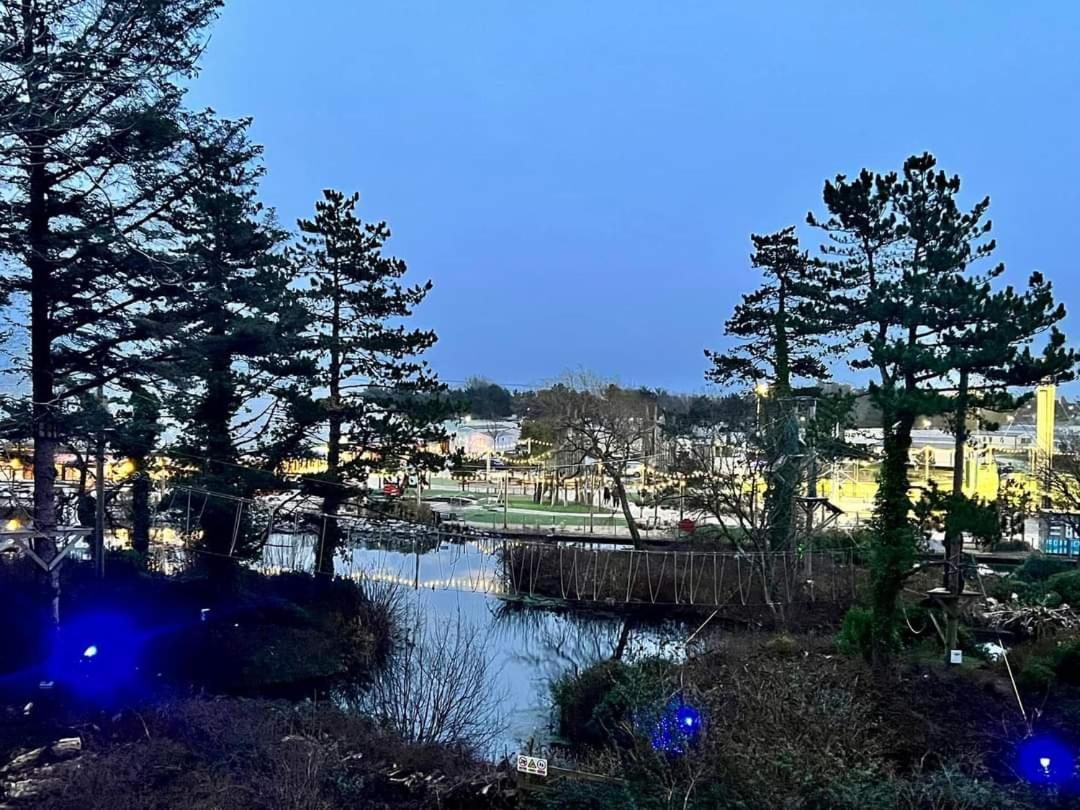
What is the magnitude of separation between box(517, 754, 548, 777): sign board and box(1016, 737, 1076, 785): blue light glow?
160 inches

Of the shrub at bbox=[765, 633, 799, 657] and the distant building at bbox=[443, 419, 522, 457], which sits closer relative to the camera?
the shrub at bbox=[765, 633, 799, 657]

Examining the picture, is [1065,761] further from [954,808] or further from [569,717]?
[569,717]

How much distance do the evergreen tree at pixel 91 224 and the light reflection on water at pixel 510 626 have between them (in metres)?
5.27

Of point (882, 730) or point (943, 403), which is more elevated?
A: point (943, 403)

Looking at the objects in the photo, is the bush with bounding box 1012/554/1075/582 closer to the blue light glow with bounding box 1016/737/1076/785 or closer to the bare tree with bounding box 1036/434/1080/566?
the bare tree with bounding box 1036/434/1080/566

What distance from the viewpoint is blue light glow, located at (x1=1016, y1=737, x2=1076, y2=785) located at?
6355mm

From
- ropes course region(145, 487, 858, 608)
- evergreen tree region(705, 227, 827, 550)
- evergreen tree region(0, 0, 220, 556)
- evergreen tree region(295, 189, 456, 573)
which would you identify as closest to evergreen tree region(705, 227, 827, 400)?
evergreen tree region(705, 227, 827, 550)

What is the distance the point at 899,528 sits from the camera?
970 cm

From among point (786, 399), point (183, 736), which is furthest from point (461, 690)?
point (786, 399)

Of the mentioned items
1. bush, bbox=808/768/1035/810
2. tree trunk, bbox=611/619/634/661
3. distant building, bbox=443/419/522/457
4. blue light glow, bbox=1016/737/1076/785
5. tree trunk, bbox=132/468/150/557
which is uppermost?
distant building, bbox=443/419/522/457

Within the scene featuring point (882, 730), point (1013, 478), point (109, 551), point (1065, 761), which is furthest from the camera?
point (1013, 478)

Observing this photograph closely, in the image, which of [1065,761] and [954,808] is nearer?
[954,808]

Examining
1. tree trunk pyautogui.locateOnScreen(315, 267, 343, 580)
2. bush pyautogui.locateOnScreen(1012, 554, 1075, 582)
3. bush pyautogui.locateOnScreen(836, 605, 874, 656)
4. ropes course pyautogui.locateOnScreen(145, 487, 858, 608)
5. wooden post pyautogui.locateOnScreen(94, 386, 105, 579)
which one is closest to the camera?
bush pyautogui.locateOnScreen(836, 605, 874, 656)

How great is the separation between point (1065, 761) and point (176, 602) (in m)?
13.4
